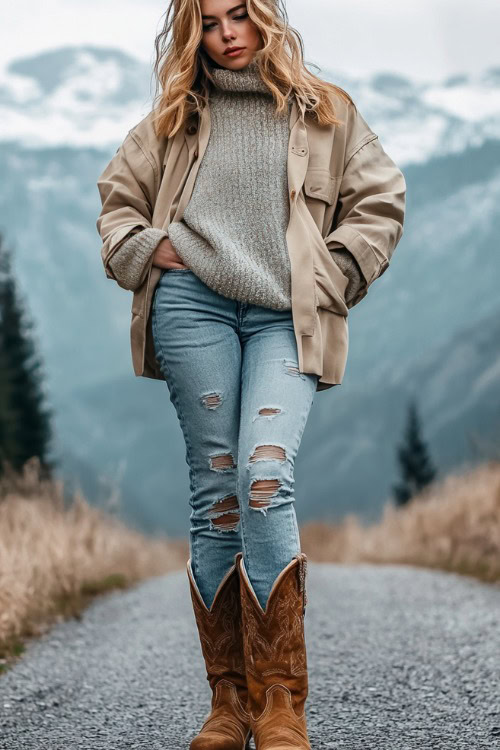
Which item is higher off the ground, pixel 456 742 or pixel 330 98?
pixel 330 98

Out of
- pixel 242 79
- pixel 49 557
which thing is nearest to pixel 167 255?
pixel 242 79

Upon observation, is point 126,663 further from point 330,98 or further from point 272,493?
point 330,98

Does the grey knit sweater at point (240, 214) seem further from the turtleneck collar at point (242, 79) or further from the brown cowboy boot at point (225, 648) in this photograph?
the brown cowboy boot at point (225, 648)

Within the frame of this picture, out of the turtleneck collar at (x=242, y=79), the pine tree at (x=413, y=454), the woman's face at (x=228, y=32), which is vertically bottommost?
the turtleneck collar at (x=242, y=79)

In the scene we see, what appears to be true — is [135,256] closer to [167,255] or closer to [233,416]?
[167,255]

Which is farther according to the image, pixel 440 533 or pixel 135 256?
pixel 440 533

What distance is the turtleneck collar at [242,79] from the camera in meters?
2.59

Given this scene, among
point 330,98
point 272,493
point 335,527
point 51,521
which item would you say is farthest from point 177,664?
point 335,527

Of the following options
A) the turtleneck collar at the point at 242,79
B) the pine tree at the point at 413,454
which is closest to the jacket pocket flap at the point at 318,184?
the turtleneck collar at the point at 242,79

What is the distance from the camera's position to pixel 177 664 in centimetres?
436

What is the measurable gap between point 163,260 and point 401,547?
9.90 meters

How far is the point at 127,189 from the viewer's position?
2.71 metres

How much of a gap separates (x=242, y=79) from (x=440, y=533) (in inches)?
328

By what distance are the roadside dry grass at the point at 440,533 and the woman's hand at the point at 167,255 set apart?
5.31 meters
